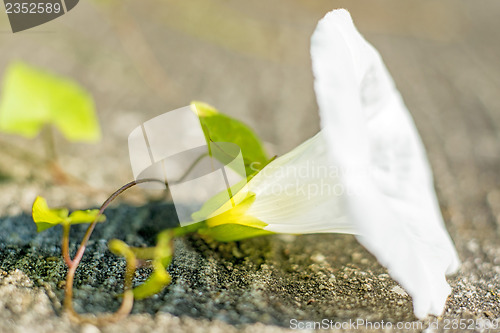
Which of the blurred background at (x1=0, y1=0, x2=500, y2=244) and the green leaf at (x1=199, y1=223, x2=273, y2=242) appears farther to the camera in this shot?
the blurred background at (x1=0, y1=0, x2=500, y2=244)

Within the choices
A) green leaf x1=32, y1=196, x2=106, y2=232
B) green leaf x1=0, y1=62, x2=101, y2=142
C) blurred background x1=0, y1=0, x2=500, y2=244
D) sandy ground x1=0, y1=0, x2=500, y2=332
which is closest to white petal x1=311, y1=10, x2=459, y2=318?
sandy ground x1=0, y1=0, x2=500, y2=332

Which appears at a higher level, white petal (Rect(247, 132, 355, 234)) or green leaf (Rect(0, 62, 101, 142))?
green leaf (Rect(0, 62, 101, 142))

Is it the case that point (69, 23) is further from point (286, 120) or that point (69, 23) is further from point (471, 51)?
point (471, 51)

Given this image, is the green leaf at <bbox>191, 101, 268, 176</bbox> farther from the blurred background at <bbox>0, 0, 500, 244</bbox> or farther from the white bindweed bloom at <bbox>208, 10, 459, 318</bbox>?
the blurred background at <bbox>0, 0, 500, 244</bbox>

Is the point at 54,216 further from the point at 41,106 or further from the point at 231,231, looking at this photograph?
the point at 41,106

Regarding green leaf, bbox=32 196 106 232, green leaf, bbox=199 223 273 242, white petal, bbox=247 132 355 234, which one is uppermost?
green leaf, bbox=32 196 106 232

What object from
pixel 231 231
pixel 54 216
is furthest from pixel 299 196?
pixel 54 216
